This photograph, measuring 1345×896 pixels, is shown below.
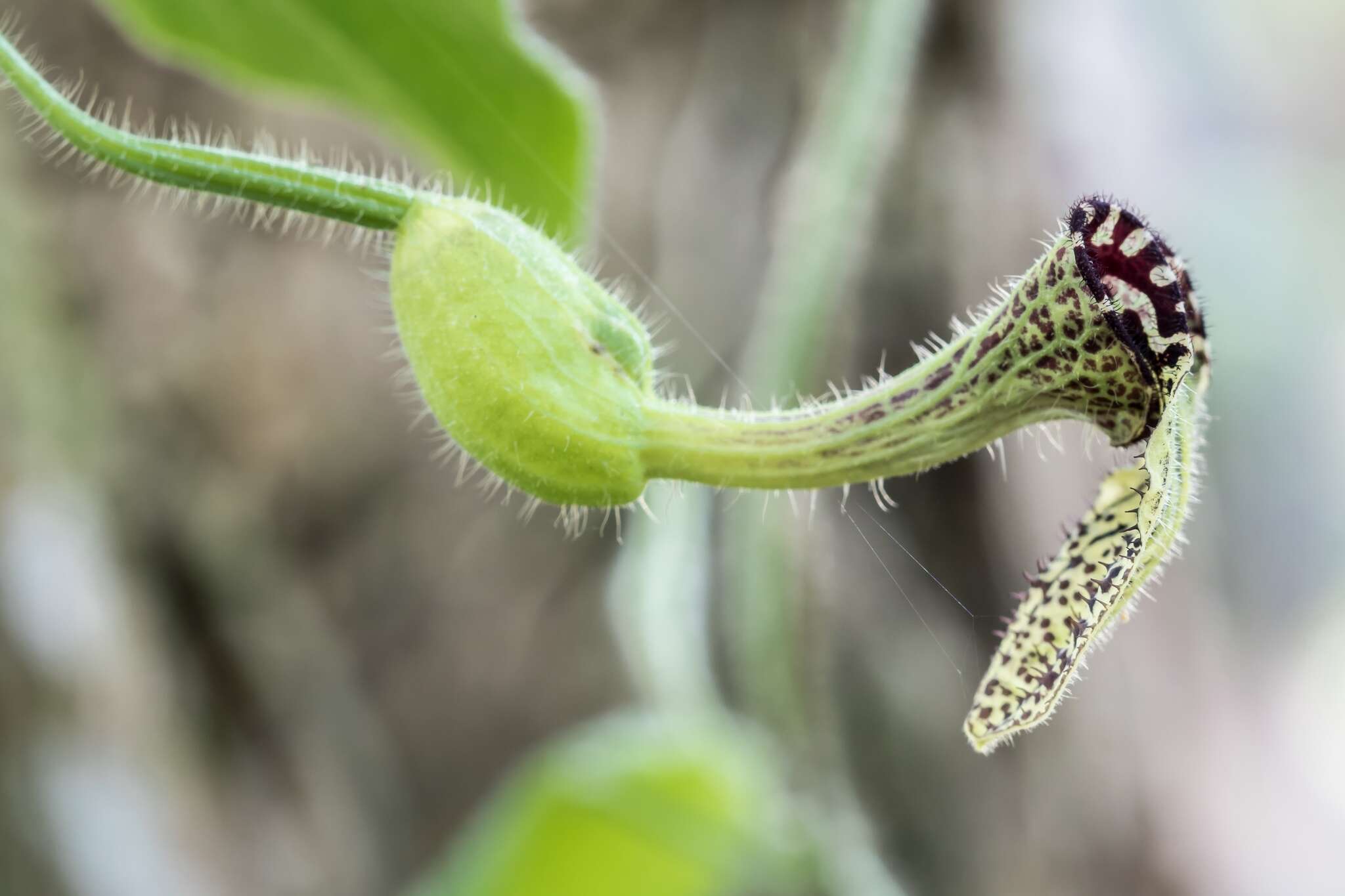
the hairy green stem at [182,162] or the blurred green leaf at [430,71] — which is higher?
the blurred green leaf at [430,71]

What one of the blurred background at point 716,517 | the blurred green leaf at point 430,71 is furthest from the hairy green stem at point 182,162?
the blurred background at point 716,517

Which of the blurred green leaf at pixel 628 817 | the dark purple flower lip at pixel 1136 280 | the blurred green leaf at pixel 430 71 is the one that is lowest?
the blurred green leaf at pixel 628 817

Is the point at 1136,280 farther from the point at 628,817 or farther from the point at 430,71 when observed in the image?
the point at 628,817

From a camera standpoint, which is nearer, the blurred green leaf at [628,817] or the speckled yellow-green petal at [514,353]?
the speckled yellow-green petal at [514,353]

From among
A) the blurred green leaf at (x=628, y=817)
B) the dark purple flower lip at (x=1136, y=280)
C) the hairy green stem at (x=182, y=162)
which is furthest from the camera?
the blurred green leaf at (x=628, y=817)

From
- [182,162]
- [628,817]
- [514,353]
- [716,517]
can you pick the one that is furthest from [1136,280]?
[716,517]

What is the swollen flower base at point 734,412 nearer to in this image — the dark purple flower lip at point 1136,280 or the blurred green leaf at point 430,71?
the dark purple flower lip at point 1136,280
